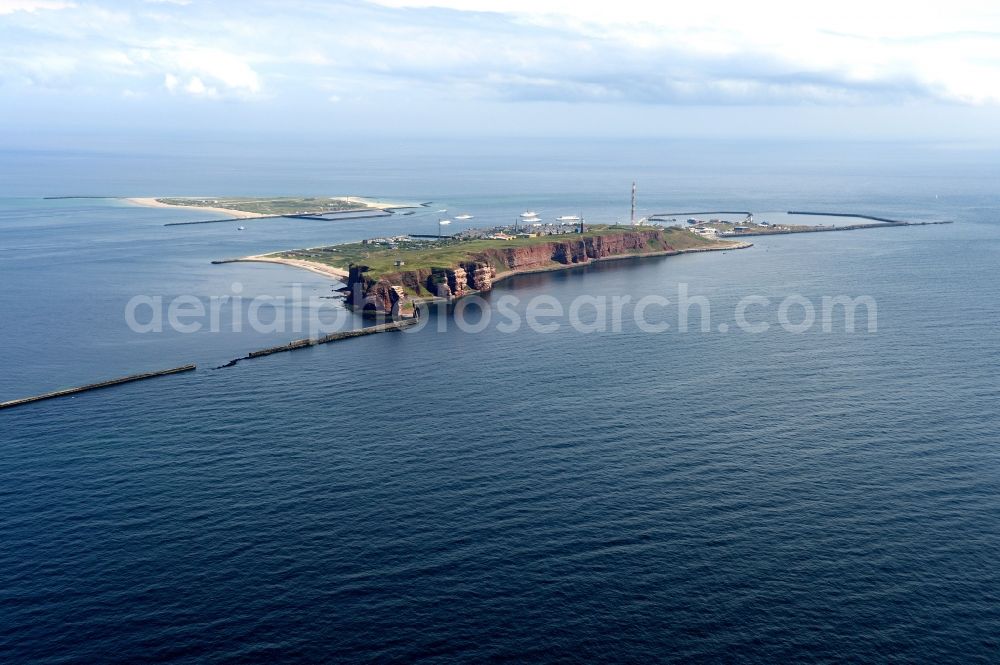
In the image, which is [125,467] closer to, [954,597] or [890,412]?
[954,597]

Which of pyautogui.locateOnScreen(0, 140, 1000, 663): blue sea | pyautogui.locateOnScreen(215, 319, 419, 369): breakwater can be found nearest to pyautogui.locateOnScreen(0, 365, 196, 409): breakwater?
pyautogui.locateOnScreen(0, 140, 1000, 663): blue sea

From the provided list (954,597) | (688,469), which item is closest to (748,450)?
(688,469)

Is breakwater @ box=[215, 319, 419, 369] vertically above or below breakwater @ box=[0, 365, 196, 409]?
above

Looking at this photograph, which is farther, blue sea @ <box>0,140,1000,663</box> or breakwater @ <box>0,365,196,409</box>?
breakwater @ <box>0,365,196,409</box>

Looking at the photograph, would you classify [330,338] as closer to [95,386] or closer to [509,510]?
[95,386]

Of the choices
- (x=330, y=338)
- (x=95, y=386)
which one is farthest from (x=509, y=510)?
(x=330, y=338)

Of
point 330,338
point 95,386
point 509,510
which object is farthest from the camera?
point 330,338

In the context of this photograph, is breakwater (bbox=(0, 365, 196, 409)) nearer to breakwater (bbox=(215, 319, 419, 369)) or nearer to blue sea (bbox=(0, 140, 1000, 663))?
blue sea (bbox=(0, 140, 1000, 663))

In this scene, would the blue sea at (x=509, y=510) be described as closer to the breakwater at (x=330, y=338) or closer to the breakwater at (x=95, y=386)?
the breakwater at (x=95, y=386)
